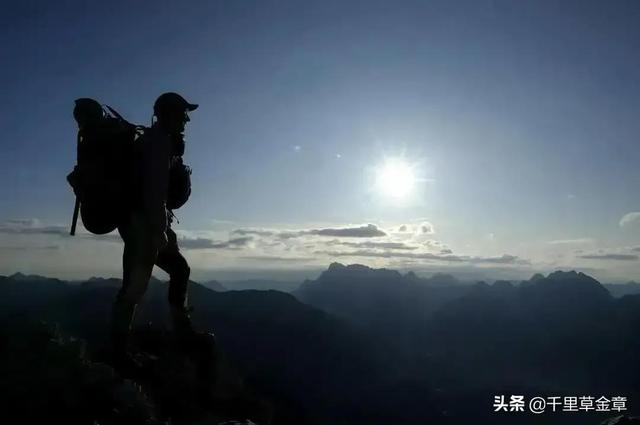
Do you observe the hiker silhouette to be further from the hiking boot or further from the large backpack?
the hiking boot

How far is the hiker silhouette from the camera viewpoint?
18.1 ft

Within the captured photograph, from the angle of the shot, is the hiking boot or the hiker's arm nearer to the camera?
the hiker's arm

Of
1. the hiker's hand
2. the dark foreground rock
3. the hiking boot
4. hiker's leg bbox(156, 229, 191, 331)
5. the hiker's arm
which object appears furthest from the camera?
the hiking boot

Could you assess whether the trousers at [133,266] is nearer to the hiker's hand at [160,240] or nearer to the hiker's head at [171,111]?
the hiker's hand at [160,240]

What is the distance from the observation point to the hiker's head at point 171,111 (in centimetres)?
610

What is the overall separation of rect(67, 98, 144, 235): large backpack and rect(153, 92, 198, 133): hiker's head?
512 mm

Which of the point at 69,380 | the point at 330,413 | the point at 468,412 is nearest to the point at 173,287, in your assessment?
the point at 69,380

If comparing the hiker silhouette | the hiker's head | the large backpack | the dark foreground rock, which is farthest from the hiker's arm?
the dark foreground rock

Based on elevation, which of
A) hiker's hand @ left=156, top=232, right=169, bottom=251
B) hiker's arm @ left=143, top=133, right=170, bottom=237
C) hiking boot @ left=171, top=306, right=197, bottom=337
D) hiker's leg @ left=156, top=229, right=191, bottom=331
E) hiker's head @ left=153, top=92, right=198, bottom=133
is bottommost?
A: hiking boot @ left=171, top=306, right=197, bottom=337

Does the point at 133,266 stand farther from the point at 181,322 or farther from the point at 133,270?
the point at 181,322

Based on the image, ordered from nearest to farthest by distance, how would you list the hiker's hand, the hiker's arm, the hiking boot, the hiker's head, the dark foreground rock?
the dark foreground rock
the hiker's arm
the hiker's hand
the hiker's head
the hiking boot

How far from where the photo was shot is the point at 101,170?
18.3ft

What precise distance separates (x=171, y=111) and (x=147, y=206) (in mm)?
1432

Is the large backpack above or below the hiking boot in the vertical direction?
above
